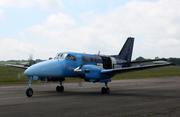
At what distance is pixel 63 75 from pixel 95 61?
4.14 meters

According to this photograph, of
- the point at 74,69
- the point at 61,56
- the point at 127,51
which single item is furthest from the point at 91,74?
the point at 127,51

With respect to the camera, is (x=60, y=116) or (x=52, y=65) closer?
(x=60, y=116)

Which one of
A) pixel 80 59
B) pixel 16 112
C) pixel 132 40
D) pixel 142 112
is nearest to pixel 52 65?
pixel 80 59

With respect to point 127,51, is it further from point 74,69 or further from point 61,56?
point 61,56

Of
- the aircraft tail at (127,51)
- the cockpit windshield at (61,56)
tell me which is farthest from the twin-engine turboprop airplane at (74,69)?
the aircraft tail at (127,51)

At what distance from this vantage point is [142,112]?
9570mm

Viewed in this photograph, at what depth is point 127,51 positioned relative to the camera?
26.2 meters

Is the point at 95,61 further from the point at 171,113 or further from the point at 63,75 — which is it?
the point at 171,113

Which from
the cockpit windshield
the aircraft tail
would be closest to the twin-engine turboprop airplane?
the cockpit windshield

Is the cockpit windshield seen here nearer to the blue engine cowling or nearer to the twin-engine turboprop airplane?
the twin-engine turboprop airplane

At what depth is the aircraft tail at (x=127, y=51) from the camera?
1009 inches

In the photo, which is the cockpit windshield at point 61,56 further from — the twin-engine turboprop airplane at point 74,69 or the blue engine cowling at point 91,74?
the blue engine cowling at point 91,74

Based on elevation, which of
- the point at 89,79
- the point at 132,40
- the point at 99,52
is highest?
the point at 132,40

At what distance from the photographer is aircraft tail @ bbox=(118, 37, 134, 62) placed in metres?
25.6
